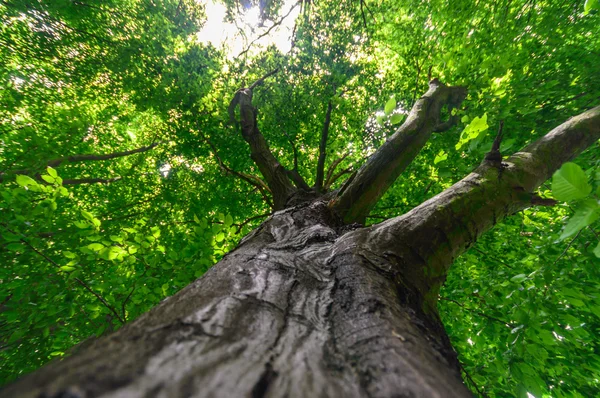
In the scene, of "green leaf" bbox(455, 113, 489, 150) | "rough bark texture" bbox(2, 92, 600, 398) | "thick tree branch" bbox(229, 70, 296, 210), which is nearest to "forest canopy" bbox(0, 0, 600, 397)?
"green leaf" bbox(455, 113, 489, 150)

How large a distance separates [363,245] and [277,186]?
285 centimetres

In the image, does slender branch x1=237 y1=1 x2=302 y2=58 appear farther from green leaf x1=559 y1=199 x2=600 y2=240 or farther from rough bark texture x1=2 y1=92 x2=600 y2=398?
green leaf x1=559 y1=199 x2=600 y2=240

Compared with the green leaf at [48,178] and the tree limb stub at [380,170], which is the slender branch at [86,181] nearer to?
the green leaf at [48,178]

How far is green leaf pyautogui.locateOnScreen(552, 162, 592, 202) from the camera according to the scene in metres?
0.93

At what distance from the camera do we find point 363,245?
1.60m

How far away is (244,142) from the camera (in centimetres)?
618

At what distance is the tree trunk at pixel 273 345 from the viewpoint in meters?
0.49

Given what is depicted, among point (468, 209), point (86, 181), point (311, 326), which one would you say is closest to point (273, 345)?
point (311, 326)

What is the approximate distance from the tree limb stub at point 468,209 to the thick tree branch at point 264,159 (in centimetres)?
243

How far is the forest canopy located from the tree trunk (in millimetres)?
1418

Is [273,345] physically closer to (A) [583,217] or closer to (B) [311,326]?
(B) [311,326]

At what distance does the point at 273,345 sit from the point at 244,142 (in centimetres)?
584

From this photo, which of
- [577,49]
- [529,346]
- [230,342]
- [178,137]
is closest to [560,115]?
[577,49]

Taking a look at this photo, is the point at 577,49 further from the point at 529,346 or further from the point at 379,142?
the point at 529,346
